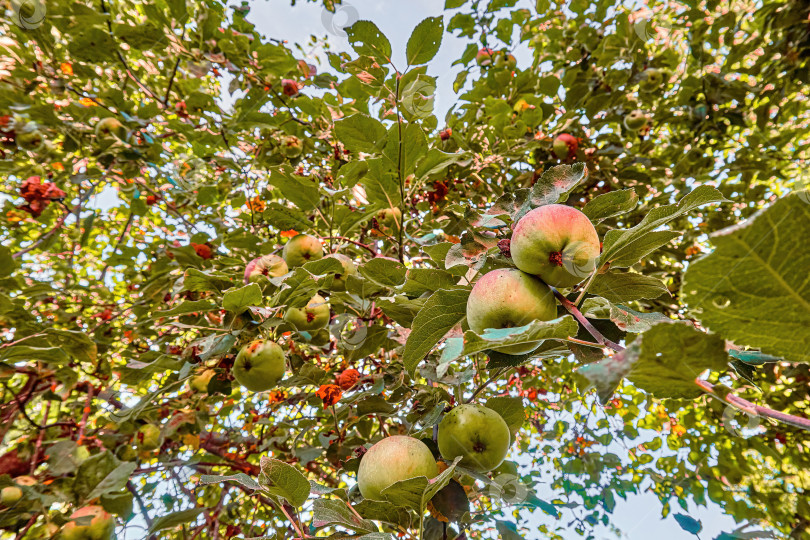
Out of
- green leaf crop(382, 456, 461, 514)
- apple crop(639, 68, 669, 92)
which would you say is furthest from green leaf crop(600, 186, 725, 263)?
apple crop(639, 68, 669, 92)

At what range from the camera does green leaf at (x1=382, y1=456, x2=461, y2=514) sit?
999 millimetres

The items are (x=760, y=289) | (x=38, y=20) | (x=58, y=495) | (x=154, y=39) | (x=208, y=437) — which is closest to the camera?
(x=760, y=289)

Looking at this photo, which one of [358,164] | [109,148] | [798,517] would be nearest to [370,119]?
[358,164]

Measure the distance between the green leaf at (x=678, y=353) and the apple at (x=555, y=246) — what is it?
38cm

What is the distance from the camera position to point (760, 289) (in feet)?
1.77

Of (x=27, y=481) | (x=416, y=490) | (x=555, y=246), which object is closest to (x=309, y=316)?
(x=416, y=490)

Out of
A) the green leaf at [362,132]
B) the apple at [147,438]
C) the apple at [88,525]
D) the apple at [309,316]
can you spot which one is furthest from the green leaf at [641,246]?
the apple at [147,438]

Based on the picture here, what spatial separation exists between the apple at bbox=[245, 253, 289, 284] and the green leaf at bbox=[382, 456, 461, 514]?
135 cm

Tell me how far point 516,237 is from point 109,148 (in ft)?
10.1

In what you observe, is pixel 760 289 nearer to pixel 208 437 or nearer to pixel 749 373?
pixel 749 373

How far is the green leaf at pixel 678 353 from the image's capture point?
56 cm

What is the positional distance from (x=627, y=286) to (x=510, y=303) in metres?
0.42

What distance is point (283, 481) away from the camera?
3.79ft

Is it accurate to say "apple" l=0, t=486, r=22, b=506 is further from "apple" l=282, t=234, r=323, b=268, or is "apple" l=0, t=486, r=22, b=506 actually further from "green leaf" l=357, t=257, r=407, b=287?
"green leaf" l=357, t=257, r=407, b=287
